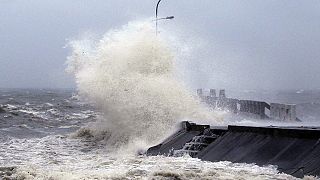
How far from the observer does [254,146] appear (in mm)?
8758

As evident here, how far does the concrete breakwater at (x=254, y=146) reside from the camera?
7.39 meters

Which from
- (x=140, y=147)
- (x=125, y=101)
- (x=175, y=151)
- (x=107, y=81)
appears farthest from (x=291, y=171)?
(x=107, y=81)

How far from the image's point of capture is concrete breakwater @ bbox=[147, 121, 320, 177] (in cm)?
739

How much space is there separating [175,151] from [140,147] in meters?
1.85

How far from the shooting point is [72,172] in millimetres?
7918

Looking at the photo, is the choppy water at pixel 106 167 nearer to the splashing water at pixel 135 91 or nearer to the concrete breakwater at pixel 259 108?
the splashing water at pixel 135 91

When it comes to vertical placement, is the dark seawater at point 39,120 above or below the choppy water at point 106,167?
below

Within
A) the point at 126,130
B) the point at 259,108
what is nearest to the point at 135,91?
the point at 126,130

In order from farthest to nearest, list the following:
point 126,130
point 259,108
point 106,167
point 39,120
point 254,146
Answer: point 39,120 < point 259,108 < point 126,130 < point 254,146 < point 106,167

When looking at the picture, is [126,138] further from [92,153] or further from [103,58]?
[103,58]

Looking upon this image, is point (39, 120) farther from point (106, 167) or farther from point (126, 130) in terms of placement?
point (106, 167)

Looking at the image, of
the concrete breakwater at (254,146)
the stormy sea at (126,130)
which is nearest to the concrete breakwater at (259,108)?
the stormy sea at (126,130)

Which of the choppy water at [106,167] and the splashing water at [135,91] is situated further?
the splashing water at [135,91]

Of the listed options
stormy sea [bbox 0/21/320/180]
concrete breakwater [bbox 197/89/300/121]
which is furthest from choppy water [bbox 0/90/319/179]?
concrete breakwater [bbox 197/89/300/121]
